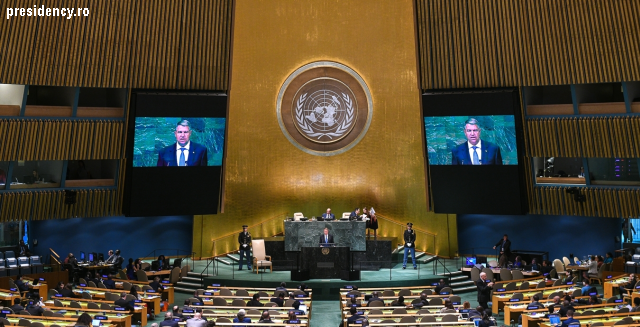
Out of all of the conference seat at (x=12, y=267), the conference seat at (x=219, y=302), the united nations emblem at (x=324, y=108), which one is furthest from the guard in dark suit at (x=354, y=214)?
the conference seat at (x=12, y=267)

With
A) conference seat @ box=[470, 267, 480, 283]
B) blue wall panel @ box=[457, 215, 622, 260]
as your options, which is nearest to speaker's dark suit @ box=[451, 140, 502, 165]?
conference seat @ box=[470, 267, 480, 283]

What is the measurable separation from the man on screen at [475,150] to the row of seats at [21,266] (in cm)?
1292

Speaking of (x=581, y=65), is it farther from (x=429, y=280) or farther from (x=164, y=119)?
(x=164, y=119)

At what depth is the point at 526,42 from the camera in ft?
63.4

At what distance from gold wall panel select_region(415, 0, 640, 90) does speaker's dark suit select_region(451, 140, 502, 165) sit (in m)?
1.83

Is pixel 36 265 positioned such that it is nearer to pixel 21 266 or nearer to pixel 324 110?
pixel 21 266

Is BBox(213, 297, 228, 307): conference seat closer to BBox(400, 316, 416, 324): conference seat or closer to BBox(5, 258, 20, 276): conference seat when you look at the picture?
BBox(400, 316, 416, 324): conference seat

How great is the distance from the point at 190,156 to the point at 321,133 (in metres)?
5.09

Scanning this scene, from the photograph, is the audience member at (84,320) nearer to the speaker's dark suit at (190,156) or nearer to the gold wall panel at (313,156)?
the speaker's dark suit at (190,156)

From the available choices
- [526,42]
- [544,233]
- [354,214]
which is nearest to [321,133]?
[354,214]

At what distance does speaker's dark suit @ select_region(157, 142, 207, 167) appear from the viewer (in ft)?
64.2

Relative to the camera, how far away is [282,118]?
22.8 m

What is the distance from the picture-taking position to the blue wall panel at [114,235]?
858 inches

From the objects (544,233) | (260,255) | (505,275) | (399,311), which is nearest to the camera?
(399,311)
